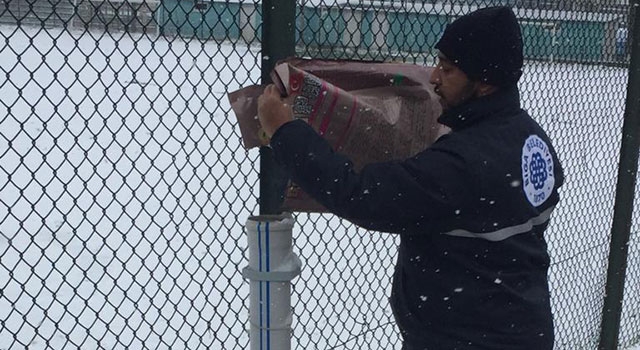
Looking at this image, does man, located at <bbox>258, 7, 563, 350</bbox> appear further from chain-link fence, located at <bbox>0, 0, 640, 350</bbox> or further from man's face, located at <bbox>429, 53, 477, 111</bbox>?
chain-link fence, located at <bbox>0, 0, 640, 350</bbox>

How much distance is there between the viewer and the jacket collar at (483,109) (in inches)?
78.1

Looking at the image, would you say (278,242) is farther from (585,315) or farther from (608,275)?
(585,315)

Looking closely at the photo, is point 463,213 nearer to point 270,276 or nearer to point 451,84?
point 451,84

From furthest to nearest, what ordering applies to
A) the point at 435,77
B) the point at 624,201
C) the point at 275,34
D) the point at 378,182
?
the point at 624,201, the point at 275,34, the point at 435,77, the point at 378,182

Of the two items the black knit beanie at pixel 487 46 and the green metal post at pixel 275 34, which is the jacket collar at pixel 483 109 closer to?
the black knit beanie at pixel 487 46


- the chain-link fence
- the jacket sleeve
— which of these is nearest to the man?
the jacket sleeve

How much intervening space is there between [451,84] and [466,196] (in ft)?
1.13

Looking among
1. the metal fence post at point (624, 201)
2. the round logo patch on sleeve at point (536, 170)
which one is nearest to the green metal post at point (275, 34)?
the round logo patch on sleeve at point (536, 170)

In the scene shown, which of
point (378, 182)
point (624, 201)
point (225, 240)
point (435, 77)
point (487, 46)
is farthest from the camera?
point (225, 240)

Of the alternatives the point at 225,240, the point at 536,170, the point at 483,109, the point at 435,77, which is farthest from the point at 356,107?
the point at 225,240

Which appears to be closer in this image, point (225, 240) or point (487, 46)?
point (487, 46)

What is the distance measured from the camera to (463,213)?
190cm

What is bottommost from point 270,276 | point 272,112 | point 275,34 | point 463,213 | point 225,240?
point 225,240

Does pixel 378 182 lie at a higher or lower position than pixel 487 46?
lower
